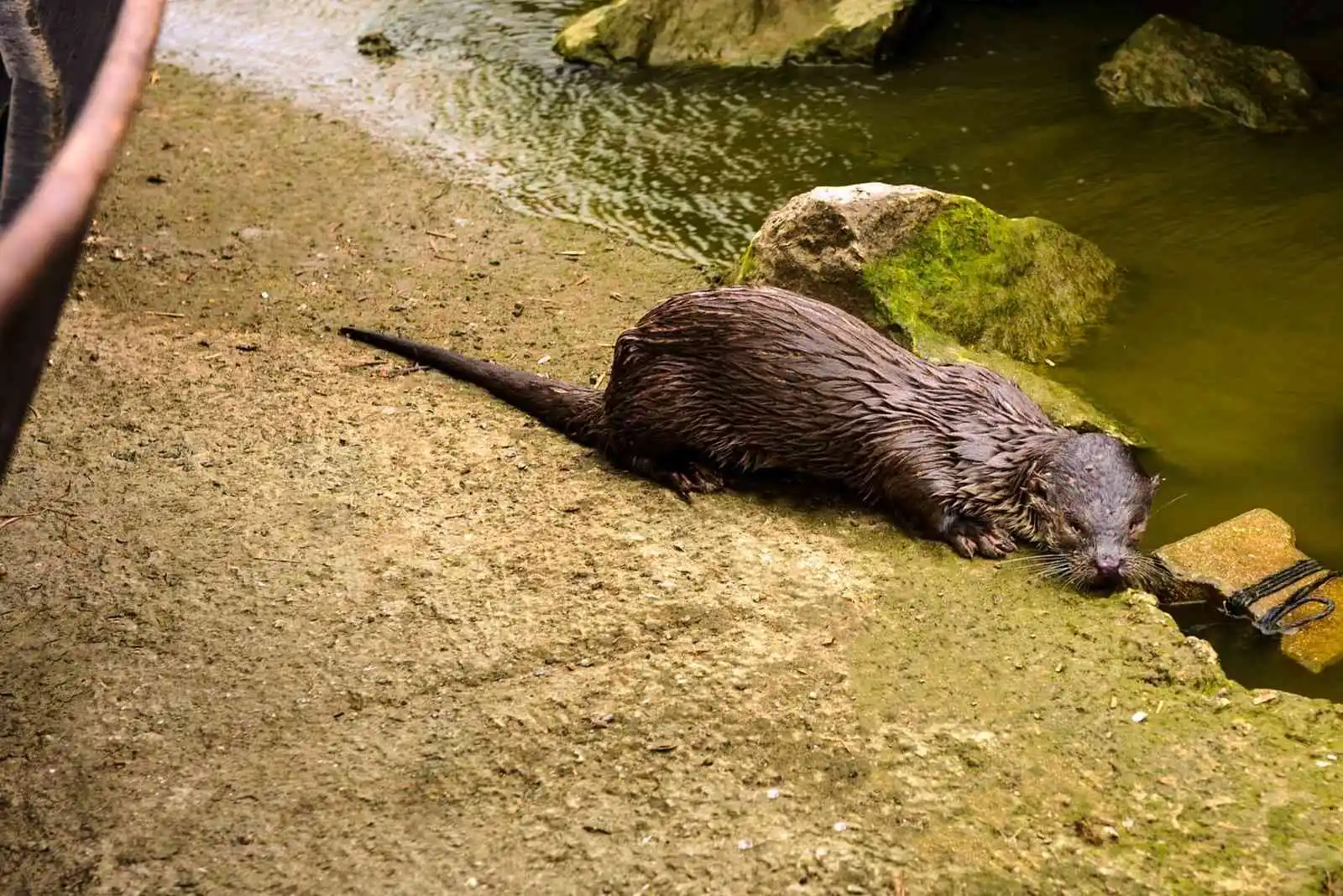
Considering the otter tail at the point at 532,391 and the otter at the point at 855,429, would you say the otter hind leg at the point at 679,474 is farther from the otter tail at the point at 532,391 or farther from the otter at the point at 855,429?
the otter tail at the point at 532,391

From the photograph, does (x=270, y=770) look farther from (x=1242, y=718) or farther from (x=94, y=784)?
(x=1242, y=718)

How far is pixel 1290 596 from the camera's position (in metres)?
2.78

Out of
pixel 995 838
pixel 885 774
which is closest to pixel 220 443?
pixel 885 774

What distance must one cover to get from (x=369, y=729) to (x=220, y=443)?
144cm

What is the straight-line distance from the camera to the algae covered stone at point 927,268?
13.1 ft

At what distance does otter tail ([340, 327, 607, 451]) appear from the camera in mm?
3480

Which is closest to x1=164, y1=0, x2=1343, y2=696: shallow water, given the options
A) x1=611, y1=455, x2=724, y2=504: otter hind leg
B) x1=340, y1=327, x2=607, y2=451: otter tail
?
x1=611, y1=455, x2=724, y2=504: otter hind leg

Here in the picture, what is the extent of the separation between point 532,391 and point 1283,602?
2.13 metres

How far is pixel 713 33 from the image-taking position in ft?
21.6

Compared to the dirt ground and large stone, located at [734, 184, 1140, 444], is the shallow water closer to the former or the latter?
large stone, located at [734, 184, 1140, 444]

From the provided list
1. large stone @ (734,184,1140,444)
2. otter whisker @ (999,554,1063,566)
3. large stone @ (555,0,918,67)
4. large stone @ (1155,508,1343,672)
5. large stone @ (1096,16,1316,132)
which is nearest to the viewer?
large stone @ (1155,508,1343,672)

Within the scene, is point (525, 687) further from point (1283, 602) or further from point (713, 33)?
point (713, 33)

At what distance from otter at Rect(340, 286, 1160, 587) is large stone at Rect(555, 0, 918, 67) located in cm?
364

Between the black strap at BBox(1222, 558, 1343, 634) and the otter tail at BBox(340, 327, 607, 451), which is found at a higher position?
the black strap at BBox(1222, 558, 1343, 634)
